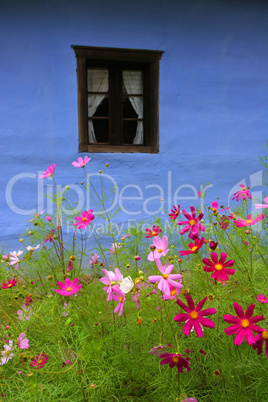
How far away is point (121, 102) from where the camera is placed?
13.8 feet

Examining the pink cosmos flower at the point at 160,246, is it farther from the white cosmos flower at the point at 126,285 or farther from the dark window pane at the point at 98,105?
the dark window pane at the point at 98,105

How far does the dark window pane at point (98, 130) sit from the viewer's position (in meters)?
4.14

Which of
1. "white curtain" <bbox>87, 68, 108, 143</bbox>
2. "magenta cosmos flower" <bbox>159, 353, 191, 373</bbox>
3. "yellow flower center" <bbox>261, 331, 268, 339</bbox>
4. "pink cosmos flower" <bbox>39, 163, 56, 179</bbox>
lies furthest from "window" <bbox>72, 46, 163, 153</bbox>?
"yellow flower center" <bbox>261, 331, 268, 339</bbox>

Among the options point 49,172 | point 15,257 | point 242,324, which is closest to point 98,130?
point 49,172

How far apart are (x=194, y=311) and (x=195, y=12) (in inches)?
158

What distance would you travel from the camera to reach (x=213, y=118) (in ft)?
13.7

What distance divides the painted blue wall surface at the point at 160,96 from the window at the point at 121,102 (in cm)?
10

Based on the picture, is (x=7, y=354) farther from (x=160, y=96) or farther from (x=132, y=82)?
(x=132, y=82)

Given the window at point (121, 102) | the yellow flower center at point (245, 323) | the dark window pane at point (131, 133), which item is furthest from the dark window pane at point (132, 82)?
the yellow flower center at point (245, 323)

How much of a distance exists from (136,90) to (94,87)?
1.62 feet

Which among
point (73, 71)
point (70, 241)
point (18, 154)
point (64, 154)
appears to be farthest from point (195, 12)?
point (70, 241)

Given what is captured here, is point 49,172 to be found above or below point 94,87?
below

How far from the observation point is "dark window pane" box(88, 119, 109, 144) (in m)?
4.14

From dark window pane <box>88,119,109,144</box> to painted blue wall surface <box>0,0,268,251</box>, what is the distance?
28 cm
